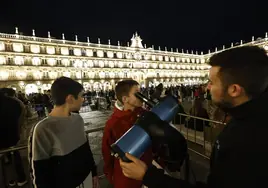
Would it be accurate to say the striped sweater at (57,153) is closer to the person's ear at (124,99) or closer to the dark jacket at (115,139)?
the dark jacket at (115,139)

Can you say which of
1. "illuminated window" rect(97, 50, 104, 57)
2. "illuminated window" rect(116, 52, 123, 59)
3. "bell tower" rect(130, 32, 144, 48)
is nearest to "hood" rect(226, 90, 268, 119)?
"illuminated window" rect(97, 50, 104, 57)

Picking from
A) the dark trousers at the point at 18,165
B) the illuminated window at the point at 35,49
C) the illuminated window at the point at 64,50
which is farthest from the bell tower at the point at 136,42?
the dark trousers at the point at 18,165

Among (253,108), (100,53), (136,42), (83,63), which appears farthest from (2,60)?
(253,108)

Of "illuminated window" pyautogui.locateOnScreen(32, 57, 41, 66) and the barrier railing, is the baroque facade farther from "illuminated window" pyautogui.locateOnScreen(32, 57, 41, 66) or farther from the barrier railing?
the barrier railing

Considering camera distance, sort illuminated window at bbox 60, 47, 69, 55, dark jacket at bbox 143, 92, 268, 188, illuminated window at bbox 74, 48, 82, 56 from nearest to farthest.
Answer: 1. dark jacket at bbox 143, 92, 268, 188
2. illuminated window at bbox 60, 47, 69, 55
3. illuminated window at bbox 74, 48, 82, 56

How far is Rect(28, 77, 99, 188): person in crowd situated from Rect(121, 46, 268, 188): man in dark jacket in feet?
3.22

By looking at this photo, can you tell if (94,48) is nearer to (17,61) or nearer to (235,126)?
(17,61)

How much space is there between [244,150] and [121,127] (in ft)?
4.57

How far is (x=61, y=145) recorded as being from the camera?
1.79 metres

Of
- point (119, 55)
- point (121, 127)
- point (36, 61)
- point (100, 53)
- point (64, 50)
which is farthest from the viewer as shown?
point (119, 55)

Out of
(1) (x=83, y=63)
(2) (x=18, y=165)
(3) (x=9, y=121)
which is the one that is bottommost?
(2) (x=18, y=165)

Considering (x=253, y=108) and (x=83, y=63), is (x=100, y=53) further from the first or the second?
(x=253, y=108)

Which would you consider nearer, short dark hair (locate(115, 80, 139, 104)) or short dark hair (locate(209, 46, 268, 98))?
short dark hair (locate(209, 46, 268, 98))

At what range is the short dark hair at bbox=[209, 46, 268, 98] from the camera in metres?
1.00
